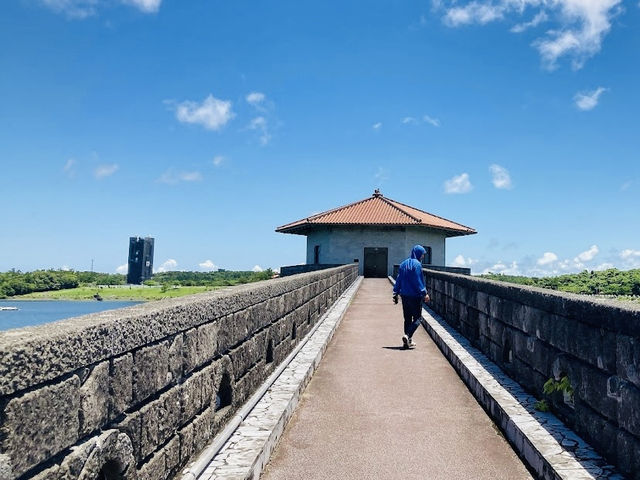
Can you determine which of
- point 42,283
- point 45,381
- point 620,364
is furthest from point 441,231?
point 42,283

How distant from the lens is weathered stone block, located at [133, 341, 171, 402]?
2.84 meters

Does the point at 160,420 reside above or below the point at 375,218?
below

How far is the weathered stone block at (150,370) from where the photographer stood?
2.84 meters

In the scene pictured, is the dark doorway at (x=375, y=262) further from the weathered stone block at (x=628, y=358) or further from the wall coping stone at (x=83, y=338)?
the wall coping stone at (x=83, y=338)

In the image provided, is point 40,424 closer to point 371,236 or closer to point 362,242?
point 362,242

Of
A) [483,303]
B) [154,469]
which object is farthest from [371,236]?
[154,469]

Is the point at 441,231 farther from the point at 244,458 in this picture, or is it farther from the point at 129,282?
the point at 129,282

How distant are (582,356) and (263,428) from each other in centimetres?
275

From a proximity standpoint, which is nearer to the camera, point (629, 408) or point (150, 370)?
point (150, 370)

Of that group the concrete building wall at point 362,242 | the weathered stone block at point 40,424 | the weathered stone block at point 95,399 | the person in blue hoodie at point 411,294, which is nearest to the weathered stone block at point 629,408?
the weathered stone block at point 95,399

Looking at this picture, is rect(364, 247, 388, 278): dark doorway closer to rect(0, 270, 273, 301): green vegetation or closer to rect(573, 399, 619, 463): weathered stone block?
rect(573, 399, 619, 463): weathered stone block

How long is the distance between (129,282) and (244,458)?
143 meters

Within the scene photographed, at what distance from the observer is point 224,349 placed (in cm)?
436

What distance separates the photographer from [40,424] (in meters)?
2.01
